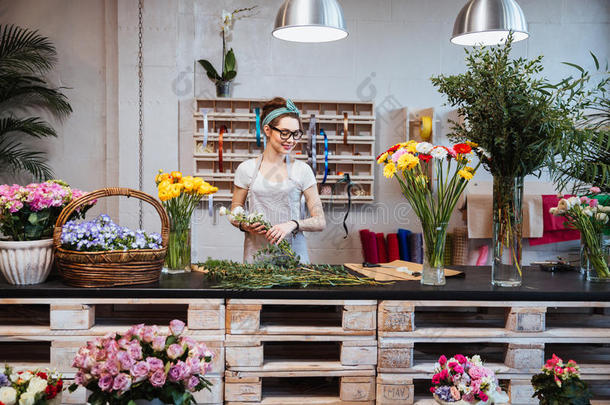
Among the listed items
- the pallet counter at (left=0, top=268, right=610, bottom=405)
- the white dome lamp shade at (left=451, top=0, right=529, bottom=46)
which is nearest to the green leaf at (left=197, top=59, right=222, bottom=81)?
the white dome lamp shade at (left=451, top=0, right=529, bottom=46)

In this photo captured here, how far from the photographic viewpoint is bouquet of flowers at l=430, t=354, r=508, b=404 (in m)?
1.55

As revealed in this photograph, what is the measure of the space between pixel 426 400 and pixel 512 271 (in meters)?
0.66

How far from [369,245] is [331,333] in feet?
8.98

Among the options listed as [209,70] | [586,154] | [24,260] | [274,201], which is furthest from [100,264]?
[209,70]

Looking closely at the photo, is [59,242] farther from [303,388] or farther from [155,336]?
[303,388]

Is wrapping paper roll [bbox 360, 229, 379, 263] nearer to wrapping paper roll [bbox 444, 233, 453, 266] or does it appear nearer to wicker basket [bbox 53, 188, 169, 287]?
wrapping paper roll [bbox 444, 233, 453, 266]

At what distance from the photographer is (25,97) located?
16.1 feet

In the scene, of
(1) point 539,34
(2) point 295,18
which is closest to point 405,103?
(1) point 539,34

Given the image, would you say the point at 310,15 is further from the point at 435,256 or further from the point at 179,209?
the point at 435,256

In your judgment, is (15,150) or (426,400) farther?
(15,150)

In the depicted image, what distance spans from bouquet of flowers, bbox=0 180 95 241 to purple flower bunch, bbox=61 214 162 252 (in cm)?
12

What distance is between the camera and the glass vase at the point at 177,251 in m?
2.51

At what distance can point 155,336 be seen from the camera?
145cm

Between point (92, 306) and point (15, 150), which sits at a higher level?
point (15, 150)
